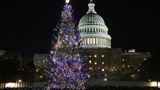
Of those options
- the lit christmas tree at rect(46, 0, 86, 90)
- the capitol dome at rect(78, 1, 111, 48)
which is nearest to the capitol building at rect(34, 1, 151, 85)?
the capitol dome at rect(78, 1, 111, 48)

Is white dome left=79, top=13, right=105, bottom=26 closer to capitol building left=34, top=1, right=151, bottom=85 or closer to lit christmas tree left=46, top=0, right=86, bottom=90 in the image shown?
capitol building left=34, top=1, right=151, bottom=85

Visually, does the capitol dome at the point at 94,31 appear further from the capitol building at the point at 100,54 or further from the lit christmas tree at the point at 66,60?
the lit christmas tree at the point at 66,60

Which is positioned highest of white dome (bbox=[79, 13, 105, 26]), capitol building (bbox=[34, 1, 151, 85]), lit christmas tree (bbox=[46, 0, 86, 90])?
white dome (bbox=[79, 13, 105, 26])

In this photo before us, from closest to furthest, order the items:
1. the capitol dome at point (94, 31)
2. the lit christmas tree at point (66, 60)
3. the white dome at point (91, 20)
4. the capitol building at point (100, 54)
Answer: the lit christmas tree at point (66, 60) < the capitol building at point (100, 54) < the capitol dome at point (94, 31) < the white dome at point (91, 20)

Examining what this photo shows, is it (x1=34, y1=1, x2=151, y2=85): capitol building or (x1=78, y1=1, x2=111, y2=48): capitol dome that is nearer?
(x1=34, y1=1, x2=151, y2=85): capitol building

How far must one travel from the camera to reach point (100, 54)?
15112 cm

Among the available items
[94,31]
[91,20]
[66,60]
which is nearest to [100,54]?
[94,31]

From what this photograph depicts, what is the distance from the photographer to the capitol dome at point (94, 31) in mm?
162625

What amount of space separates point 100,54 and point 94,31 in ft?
55.7

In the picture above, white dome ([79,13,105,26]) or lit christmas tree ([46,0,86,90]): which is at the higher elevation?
white dome ([79,13,105,26])

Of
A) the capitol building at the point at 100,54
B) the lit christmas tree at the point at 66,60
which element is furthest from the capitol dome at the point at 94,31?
the lit christmas tree at the point at 66,60

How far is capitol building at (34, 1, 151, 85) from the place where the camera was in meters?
146

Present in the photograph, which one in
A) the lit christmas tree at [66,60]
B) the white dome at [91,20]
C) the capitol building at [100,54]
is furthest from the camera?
the white dome at [91,20]

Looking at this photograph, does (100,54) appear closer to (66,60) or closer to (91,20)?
(91,20)
